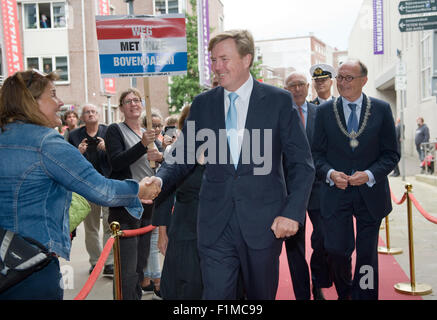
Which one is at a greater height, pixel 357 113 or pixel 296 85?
pixel 296 85

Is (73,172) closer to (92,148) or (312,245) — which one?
(312,245)

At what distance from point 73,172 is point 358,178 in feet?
8.43

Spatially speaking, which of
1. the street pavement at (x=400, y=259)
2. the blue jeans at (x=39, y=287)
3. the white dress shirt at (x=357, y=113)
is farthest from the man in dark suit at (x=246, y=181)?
the street pavement at (x=400, y=259)

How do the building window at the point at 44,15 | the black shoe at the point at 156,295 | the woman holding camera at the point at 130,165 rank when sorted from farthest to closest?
the building window at the point at 44,15 → the black shoe at the point at 156,295 → the woman holding camera at the point at 130,165

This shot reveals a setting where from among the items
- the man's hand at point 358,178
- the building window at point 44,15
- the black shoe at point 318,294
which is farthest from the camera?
the building window at point 44,15

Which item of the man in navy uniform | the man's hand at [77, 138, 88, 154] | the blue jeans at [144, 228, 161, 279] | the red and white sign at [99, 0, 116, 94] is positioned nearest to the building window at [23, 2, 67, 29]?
the red and white sign at [99, 0, 116, 94]

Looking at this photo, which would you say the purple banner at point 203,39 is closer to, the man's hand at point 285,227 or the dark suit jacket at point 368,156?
the dark suit jacket at point 368,156

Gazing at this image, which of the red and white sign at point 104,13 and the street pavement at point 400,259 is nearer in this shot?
the street pavement at point 400,259

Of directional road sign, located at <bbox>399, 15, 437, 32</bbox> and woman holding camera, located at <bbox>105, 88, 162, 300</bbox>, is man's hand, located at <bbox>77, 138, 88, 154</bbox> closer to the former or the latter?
woman holding camera, located at <bbox>105, 88, 162, 300</bbox>

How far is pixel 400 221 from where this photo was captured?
10.1 metres

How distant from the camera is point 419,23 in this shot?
9.78 meters

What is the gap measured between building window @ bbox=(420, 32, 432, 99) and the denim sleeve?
75.5ft

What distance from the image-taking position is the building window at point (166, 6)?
38812mm

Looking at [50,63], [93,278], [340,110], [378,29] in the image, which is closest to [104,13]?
[50,63]
